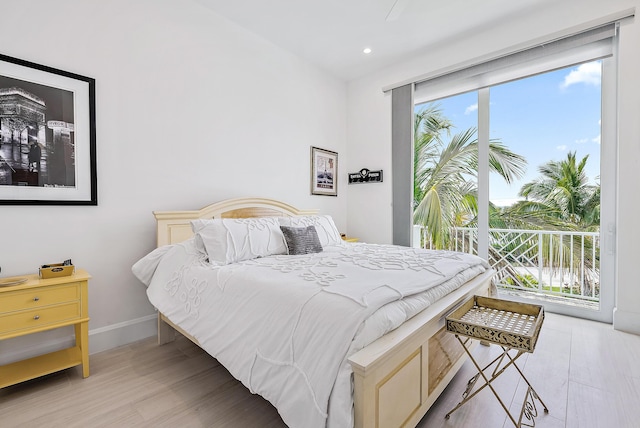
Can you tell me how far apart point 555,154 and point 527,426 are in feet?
9.21

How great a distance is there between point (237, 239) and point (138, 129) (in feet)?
4.03

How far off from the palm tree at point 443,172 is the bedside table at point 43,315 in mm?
3507

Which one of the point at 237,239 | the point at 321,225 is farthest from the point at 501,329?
the point at 321,225

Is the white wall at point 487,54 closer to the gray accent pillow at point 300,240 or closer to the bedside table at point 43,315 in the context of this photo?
the gray accent pillow at point 300,240

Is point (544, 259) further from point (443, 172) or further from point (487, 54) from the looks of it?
point (487, 54)

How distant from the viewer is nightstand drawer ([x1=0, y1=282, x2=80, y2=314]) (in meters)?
1.62

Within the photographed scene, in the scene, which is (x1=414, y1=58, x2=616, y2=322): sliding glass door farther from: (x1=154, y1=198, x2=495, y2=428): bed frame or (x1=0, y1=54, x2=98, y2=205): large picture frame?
(x1=0, y1=54, x2=98, y2=205): large picture frame

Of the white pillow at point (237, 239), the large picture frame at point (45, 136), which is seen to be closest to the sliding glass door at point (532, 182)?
the white pillow at point (237, 239)

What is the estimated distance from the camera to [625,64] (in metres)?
2.51

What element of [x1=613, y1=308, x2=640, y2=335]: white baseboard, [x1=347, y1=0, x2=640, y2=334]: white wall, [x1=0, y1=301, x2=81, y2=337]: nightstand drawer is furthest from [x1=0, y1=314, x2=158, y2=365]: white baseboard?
[x1=613, y1=308, x2=640, y2=335]: white baseboard

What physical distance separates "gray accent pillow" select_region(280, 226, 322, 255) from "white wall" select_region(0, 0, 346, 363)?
922 mm

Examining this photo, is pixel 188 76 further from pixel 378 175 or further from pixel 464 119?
pixel 464 119

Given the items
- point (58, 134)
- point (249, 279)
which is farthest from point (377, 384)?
point (58, 134)

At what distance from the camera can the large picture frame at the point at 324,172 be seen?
3.90 metres
